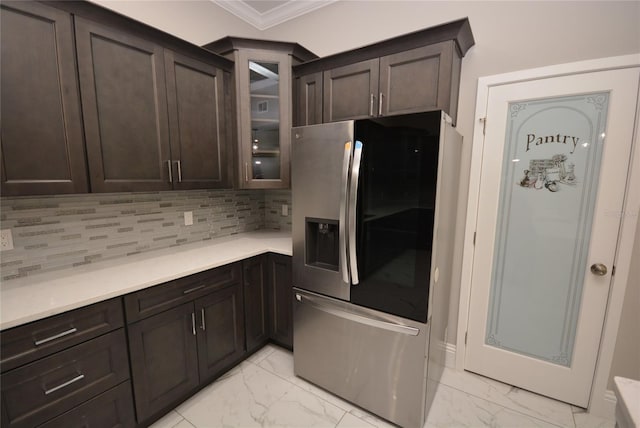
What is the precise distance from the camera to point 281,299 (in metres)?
2.23

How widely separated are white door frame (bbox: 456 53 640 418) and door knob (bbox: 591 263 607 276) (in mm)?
52

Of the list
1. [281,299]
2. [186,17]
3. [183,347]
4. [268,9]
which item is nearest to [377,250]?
[281,299]

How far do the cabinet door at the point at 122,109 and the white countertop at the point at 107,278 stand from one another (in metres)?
0.49

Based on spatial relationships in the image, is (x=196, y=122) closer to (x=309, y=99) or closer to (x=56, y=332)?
(x=309, y=99)

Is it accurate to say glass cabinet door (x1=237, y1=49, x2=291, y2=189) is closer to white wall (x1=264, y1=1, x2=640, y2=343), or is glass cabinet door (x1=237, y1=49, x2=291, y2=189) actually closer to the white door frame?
white wall (x1=264, y1=1, x2=640, y2=343)

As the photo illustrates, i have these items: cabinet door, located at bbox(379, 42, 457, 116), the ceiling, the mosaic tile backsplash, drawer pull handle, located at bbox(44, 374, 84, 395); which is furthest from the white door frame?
drawer pull handle, located at bbox(44, 374, 84, 395)

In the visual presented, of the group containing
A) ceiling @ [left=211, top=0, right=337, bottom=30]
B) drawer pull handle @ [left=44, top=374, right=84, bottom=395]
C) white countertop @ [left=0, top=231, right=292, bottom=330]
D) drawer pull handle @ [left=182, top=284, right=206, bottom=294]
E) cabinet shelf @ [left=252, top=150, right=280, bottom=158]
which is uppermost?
ceiling @ [left=211, top=0, right=337, bottom=30]

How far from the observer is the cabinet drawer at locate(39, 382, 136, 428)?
1.26 m

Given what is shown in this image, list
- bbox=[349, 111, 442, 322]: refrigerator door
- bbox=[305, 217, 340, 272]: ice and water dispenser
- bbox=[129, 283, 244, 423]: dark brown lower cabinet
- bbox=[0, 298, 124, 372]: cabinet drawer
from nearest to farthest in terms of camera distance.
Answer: bbox=[0, 298, 124, 372]: cabinet drawer < bbox=[349, 111, 442, 322]: refrigerator door < bbox=[129, 283, 244, 423]: dark brown lower cabinet < bbox=[305, 217, 340, 272]: ice and water dispenser

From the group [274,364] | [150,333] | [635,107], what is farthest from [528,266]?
[150,333]

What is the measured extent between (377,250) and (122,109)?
1.67m

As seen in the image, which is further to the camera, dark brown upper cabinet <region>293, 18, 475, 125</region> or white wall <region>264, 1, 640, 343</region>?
dark brown upper cabinet <region>293, 18, 475, 125</region>

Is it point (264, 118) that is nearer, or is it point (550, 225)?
point (550, 225)

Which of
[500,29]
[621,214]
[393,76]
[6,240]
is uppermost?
[500,29]
